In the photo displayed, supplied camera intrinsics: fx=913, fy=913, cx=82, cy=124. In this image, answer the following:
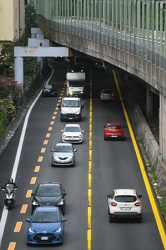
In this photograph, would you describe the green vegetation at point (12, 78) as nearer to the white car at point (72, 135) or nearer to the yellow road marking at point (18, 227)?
the white car at point (72, 135)

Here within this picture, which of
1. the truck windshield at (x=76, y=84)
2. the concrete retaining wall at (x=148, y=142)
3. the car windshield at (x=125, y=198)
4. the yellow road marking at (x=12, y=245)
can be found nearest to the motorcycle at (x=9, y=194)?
the yellow road marking at (x=12, y=245)

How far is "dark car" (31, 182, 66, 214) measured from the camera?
54531 mm

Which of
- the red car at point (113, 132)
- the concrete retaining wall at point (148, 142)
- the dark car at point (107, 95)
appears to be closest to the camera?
the concrete retaining wall at point (148, 142)

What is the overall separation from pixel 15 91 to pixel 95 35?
12.6 meters

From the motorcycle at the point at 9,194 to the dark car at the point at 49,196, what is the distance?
64.0 inches

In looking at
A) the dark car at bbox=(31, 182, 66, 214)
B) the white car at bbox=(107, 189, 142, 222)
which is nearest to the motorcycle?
the dark car at bbox=(31, 182, 66, 214)

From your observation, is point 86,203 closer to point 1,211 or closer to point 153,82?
point 1,211

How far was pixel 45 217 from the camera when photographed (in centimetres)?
4950

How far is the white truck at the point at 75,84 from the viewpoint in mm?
103625

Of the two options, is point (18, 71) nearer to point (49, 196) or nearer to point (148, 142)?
point (148, 142)

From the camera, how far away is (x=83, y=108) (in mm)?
94438

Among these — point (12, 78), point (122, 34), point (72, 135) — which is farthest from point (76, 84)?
point (72, 135)

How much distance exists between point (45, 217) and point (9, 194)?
783 centimetres

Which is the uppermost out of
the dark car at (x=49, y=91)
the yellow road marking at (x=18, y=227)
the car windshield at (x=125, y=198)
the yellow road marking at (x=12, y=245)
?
the car windshield at (x=125, y=198)
